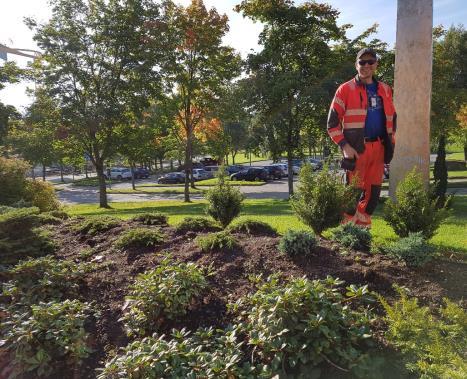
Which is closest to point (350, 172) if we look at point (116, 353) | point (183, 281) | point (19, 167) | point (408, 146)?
point (408, 146)

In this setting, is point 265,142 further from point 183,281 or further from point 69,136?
point 183,281

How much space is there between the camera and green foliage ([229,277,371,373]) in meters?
2.66

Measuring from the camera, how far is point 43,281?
4176mm

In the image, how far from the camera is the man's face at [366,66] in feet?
16.8

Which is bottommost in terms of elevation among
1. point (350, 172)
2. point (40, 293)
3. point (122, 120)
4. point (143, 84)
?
point (40, 293)

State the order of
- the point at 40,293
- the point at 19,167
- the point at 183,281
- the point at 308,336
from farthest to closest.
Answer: the point at 19,167 < the point at 40,293 < the point at 183,281 < the point at 308,336

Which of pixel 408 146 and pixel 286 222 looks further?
pixel 286 222

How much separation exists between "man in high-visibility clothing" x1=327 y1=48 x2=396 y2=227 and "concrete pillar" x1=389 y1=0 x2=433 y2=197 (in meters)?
1.16

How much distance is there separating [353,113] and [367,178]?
3.19 feet

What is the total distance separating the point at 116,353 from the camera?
10.9 feet

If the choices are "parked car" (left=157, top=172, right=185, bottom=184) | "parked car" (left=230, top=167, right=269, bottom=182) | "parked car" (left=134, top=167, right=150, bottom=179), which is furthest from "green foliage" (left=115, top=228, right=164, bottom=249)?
"parked car" (left=134, top=167, right=150, bottom=179)

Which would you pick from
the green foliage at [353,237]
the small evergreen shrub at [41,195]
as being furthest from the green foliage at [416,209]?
the small evergreen shrub at [41,195]

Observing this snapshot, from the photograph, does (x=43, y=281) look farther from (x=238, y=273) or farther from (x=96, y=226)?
(x=96, y=226)

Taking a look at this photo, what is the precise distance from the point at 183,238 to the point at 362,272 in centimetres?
272
